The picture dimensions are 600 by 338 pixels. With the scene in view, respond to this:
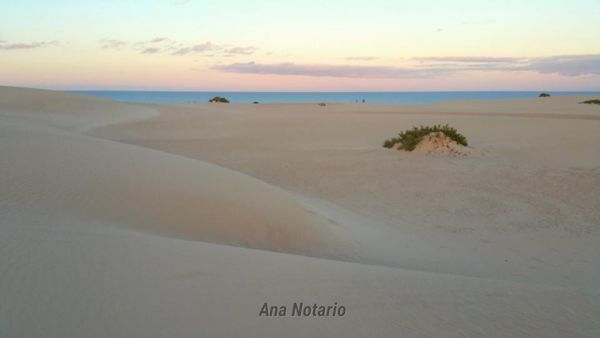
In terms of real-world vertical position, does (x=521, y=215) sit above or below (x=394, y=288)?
below

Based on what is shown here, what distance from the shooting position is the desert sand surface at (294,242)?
3.06m

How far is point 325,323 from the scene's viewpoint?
10.1 feet

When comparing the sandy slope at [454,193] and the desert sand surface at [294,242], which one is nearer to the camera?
the desert sand surface at [294,242]

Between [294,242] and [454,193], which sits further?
→ [454,193]

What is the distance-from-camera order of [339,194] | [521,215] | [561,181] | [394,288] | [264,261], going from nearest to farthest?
[394,288]
[264,261]
[521,215]
[339,194]
[561,181]

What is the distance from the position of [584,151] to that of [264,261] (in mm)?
13317

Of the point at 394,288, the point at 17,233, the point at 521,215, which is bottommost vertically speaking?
the point at 521,215

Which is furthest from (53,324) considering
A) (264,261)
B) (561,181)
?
(561,181)

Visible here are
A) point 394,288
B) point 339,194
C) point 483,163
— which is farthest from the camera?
point 483,163

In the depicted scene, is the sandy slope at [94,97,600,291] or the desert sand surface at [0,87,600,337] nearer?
the desert sand surface at [0,87,600,337]

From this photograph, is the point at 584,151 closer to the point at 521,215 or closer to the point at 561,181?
the point at 561,181

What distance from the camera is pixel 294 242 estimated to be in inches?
243

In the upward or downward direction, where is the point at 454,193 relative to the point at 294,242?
downward

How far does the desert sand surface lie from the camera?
121 inches
